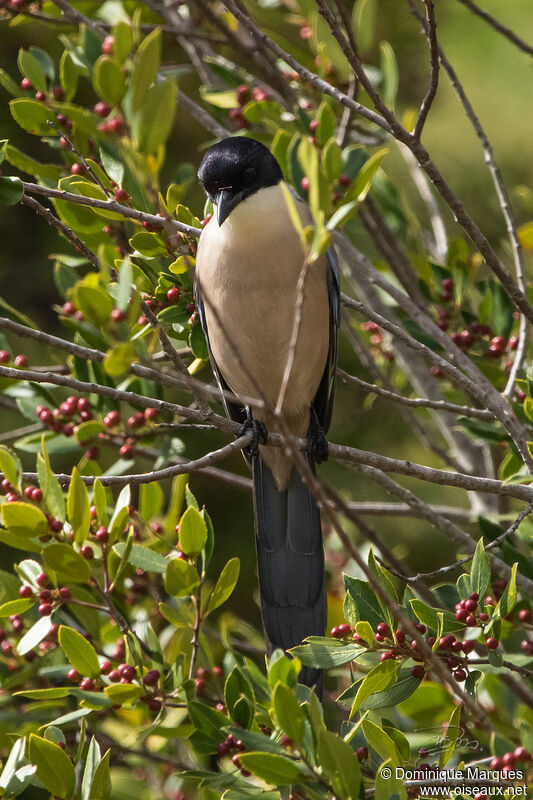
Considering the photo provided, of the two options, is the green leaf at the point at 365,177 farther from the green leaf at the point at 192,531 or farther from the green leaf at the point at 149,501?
the green leaf at the point at 149,501

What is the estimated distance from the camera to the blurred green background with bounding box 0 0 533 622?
4945 millimetres

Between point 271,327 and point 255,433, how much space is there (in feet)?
1.30

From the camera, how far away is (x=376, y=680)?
2133 mm

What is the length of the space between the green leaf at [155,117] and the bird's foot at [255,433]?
1568 millimetres

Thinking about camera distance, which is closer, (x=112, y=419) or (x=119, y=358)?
(x=119, y=358)

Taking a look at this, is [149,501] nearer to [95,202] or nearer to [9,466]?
[9,466]

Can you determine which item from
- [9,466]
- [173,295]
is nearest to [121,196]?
[173,295]

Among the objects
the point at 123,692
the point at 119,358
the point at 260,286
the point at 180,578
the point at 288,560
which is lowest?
the point at 288,560

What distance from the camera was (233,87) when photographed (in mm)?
3771

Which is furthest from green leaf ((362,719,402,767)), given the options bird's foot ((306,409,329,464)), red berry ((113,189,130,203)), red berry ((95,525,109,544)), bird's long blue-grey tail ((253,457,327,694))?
red berry ((113,189,130,203))

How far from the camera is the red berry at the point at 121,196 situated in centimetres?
276

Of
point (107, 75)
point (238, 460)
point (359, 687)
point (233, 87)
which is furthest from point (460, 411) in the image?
point (238, 460)

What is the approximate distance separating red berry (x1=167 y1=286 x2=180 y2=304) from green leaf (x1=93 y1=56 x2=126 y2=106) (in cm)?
112

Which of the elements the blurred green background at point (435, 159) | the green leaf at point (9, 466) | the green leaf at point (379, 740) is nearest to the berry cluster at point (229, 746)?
the green leaf at point (379, 740)
